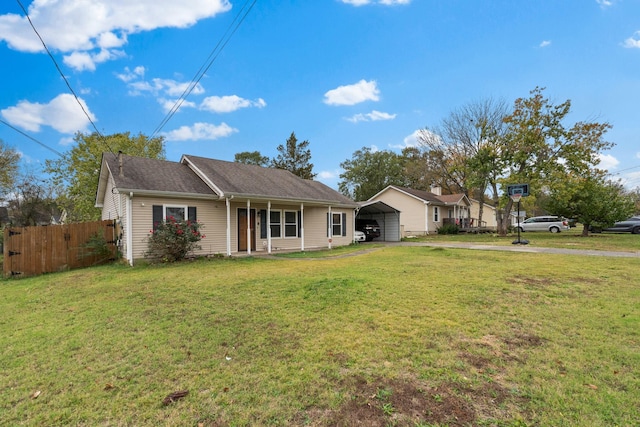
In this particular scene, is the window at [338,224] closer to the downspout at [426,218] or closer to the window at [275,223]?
the window at [275,223]

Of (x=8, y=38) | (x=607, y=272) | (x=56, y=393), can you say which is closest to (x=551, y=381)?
(x=56, y=393)

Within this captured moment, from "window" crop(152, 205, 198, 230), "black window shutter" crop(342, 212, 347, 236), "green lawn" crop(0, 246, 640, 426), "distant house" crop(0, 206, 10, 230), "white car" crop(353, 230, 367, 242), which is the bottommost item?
"green lawn" crop(0, 246, 640, 426)

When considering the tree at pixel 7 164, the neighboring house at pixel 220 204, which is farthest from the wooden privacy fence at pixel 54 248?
the tree at pixel 7 164

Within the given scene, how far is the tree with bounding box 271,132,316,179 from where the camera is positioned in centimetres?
4134

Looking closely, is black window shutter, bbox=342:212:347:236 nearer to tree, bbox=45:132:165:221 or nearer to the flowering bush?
the flowering bush

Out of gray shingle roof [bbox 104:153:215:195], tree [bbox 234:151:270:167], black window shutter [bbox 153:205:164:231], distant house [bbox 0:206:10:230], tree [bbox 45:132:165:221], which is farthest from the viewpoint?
tree [bbox 234:151:270:167]

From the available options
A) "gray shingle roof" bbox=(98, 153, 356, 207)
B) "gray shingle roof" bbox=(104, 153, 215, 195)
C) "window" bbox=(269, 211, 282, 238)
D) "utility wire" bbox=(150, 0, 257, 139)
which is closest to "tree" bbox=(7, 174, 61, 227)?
"gray shingle roof" bbox=(98, 153, 356, 207)

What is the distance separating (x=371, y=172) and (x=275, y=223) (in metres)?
32.4

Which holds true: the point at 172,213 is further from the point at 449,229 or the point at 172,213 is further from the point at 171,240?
the point at 449,229

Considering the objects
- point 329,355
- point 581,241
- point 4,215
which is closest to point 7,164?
point 4,215

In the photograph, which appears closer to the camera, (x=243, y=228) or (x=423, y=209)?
(x=243, y=228)

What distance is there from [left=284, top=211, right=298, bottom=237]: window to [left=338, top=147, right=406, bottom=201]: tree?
2970cm

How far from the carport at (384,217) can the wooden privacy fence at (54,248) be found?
1520 centimetres

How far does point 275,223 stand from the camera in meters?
14.8
